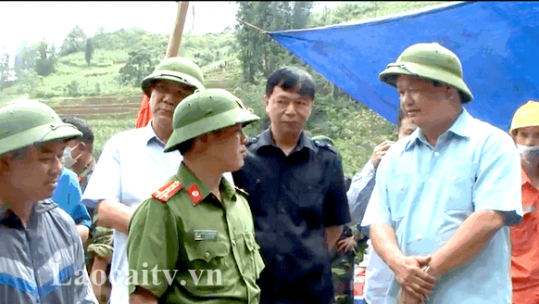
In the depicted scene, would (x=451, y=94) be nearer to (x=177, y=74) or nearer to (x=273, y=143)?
(x=273, y=143)

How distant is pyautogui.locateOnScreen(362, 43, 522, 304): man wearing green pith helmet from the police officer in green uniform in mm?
680

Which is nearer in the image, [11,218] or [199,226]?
[11,218]

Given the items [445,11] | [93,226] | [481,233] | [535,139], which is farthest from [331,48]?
[481,233]

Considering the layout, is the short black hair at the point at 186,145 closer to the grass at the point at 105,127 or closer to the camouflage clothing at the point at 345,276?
the camouflage clothing at the point at 345,276

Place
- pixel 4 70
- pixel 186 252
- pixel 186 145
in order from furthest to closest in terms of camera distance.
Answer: pixel 4 70 < pixel 186 145 < pixel 186 252

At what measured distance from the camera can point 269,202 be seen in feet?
11.9

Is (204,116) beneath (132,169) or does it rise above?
above

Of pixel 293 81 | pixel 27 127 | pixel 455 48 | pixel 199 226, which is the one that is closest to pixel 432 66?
pixel 293 81

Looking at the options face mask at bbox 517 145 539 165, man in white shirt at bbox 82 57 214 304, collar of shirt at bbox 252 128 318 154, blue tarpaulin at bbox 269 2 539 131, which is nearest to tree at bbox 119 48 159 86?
blue tarpaulin at bbox 269 2 539 131

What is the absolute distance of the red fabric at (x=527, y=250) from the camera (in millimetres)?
4035

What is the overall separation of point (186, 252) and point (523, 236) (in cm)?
214

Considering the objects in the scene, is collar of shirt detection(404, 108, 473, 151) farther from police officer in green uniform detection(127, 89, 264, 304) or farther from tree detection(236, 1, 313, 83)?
tree detection(236, 1, 313, 83)

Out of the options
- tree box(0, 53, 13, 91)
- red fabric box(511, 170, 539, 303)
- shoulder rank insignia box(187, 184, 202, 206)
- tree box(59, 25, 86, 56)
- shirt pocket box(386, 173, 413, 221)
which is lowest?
red fabric box(511, 170, 539, 303)

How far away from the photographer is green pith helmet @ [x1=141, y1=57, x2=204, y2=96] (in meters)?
3.60
